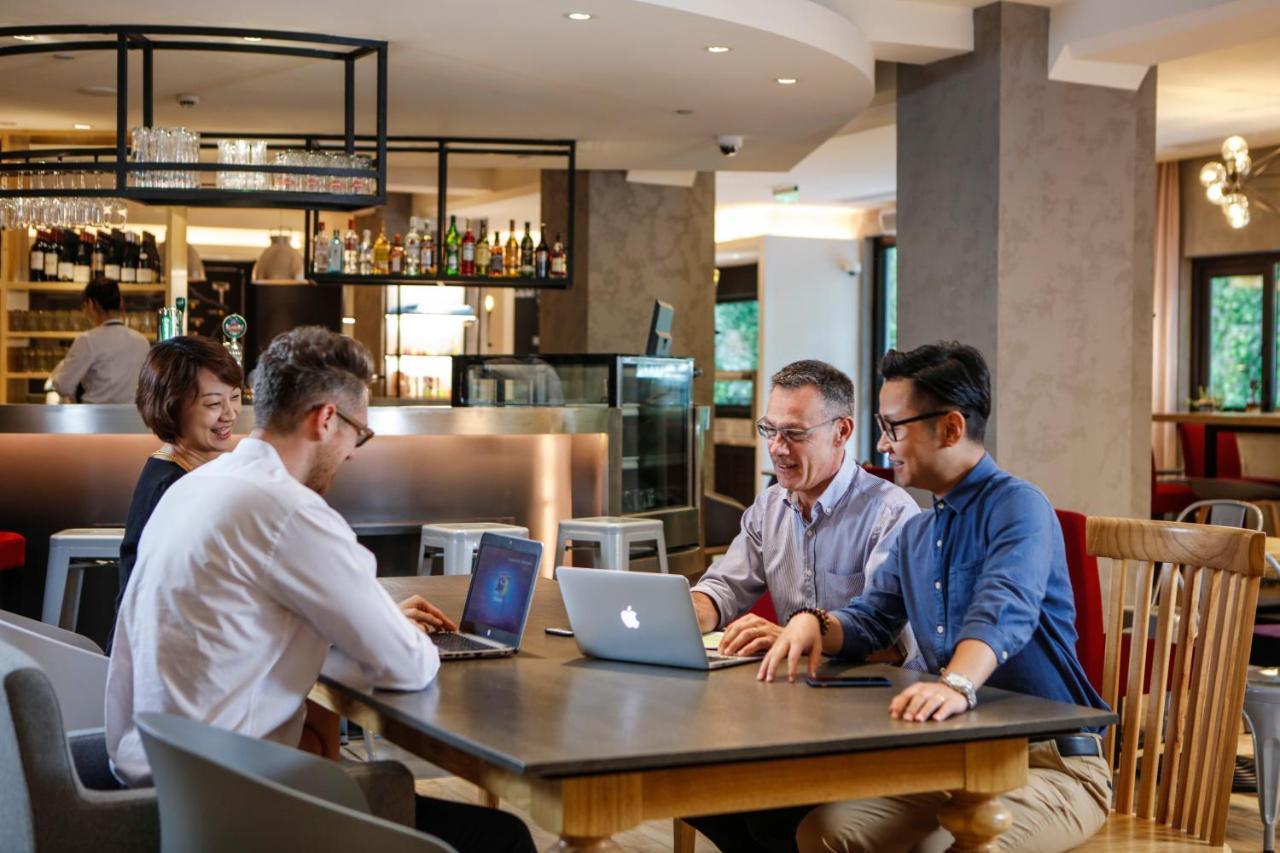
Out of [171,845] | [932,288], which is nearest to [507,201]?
[932,288]

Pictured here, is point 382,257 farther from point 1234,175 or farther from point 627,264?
point 1234,175

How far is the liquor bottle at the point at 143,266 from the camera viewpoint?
30.9 feet

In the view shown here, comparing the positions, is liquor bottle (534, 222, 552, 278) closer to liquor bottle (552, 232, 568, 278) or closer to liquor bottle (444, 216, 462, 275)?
liquor bottle (552, 232, 568, 278)

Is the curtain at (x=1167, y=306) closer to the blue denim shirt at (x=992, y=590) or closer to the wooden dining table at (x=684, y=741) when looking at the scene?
the blue denim shirt at (x=992, y=590)

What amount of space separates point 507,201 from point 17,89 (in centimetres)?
705

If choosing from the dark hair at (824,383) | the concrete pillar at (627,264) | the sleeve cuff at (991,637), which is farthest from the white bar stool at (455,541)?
the concrete pillar at (627,264)

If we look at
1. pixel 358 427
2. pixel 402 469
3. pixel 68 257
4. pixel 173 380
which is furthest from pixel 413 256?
pixel 358 427

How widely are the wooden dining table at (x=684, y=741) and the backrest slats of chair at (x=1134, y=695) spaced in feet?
1.98

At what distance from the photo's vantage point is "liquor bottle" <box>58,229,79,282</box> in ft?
30.5

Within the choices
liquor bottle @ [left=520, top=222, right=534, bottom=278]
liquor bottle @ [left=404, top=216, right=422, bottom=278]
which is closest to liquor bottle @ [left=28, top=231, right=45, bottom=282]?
liquor bottle @ [left=404, top=216, right=422, bottom=278]

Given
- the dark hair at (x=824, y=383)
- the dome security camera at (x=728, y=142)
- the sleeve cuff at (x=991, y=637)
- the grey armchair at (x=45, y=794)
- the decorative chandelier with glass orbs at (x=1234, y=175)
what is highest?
the dome security camera at (x=728, y=142)

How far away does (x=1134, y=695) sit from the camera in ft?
9.49

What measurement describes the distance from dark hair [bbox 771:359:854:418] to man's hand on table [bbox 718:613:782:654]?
0.66m

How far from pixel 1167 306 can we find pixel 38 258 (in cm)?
902
